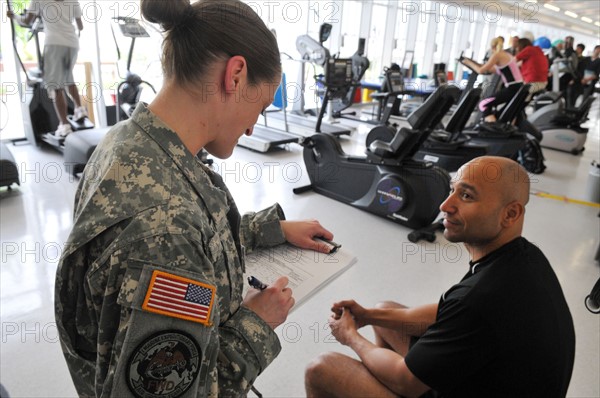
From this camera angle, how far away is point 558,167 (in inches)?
247

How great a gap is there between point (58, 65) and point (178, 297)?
17.4ft

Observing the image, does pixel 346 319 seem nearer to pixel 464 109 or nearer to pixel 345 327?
pixel 345 327

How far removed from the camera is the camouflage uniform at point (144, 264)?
2.30 feet

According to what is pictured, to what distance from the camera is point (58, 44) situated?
4.82 m

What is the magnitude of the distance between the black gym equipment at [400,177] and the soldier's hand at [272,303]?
2771 mm

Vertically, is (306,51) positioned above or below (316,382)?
above

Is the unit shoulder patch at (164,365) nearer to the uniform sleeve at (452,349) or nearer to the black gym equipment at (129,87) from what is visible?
the uniform sleeve at (452,349)

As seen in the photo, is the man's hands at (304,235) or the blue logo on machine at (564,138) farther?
the blue logo on machine at (564,138)

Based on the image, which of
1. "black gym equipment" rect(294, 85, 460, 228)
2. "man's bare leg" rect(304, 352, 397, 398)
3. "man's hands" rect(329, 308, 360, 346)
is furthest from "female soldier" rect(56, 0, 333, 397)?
"black gym equipment" rect(294, 85, 460, 228)

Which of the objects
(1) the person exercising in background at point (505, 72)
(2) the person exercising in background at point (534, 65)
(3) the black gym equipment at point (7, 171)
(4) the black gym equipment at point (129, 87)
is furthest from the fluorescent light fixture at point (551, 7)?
(3) the black gym equipment at point (7, 171)

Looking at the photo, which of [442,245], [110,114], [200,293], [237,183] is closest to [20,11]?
[110,114]

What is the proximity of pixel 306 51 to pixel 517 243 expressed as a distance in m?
6.38

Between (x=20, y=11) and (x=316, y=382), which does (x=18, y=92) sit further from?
(x=316, y=382)

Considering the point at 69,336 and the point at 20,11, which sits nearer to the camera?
the point at 69,336
